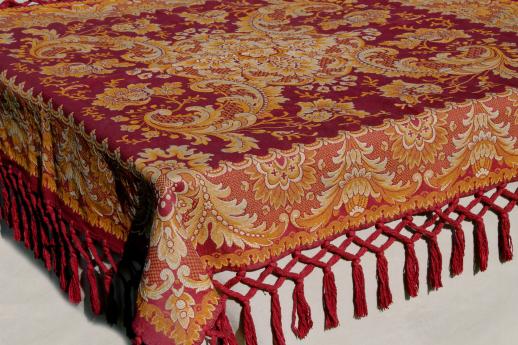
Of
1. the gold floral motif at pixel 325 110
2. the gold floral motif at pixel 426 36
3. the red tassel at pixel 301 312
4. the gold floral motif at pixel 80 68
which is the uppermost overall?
the gold floral motif at pixel 325 110

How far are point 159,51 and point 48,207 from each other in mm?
495

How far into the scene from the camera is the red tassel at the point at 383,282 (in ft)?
4.10

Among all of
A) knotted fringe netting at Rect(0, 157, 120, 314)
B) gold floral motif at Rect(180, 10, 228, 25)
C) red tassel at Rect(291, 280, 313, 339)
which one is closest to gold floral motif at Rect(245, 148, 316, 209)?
red tassel at Rect(291, 280, 313, 339)

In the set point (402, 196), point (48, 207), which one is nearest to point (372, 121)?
point (402, 196)

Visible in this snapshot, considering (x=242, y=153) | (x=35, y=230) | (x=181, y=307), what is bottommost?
(x=35, y=230)

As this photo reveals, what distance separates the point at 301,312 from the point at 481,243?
1.21 ft

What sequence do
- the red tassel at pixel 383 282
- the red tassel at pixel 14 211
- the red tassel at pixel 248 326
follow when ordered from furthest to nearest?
the red tassel at pixel 14 211
the red tassel at pixel 383 282
the red tassel at pixel 248 326

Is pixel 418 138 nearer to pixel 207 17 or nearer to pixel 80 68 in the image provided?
pixel 80 68

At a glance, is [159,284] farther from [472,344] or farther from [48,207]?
[472,344]

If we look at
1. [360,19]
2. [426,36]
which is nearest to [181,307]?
[426,36]

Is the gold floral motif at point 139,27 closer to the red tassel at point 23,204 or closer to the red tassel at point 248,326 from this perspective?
the red tassel at point 23,204

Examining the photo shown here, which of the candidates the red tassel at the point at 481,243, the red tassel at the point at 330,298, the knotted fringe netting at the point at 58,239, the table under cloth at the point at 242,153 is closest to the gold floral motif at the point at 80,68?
the table under cloth at the point at 242,153

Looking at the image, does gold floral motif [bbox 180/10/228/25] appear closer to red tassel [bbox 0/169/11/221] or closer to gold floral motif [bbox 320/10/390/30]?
gold floral motif [bbox 320/10/390/30]

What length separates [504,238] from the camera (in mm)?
1396
